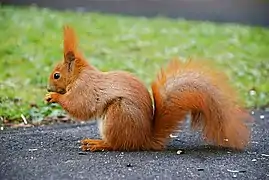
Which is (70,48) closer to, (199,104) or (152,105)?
(152,105)

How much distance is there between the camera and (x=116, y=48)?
7520mm

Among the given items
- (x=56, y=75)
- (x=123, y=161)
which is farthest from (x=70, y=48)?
(x=123, y=161)

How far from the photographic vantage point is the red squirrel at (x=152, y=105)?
3.53 m

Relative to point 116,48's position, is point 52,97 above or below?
below

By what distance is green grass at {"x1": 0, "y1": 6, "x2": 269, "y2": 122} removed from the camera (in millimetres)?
5758

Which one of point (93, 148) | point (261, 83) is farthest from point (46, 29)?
point (93, 148)

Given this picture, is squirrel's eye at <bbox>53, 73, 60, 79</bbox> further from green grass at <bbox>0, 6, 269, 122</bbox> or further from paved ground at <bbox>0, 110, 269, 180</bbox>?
green grass at <bbox>0, 6, 269, 122</bbox>

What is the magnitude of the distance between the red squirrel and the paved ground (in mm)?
96

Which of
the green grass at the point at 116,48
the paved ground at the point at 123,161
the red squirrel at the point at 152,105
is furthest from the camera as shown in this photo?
the green grass at the point at 116,48

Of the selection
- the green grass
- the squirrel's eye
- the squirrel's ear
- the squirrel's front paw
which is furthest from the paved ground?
the green grass

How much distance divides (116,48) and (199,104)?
4.09m

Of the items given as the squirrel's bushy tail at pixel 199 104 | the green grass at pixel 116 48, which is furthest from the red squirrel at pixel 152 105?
the green grass at pixel 116 48

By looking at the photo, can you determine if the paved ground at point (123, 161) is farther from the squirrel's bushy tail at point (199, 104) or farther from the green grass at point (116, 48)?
the green grass at point (116, 48)

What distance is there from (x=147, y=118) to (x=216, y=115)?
392mm
